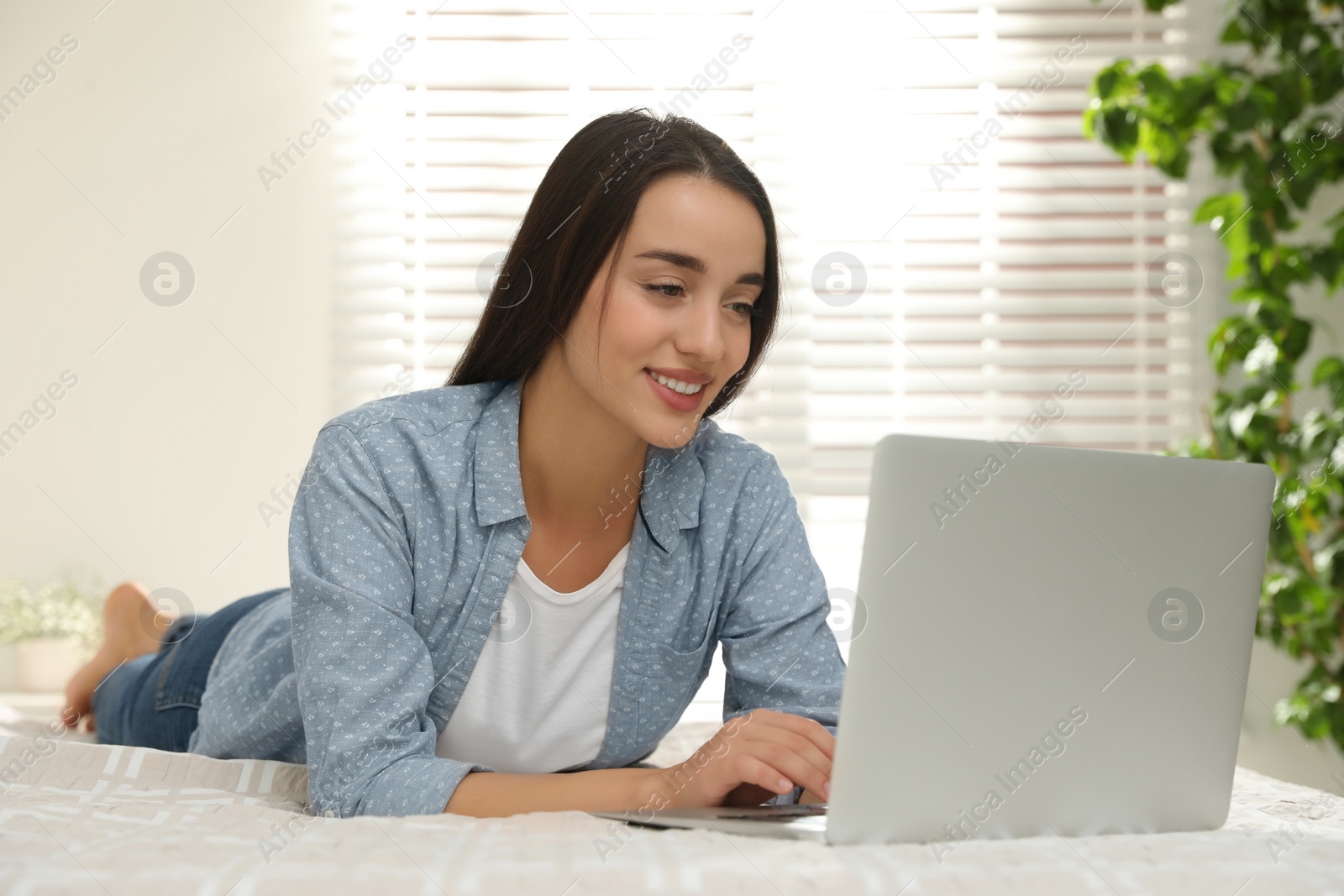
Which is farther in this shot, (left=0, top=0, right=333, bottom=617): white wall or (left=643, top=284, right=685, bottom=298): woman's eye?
(left=0, top=0, right=333, bottom=617): white wall

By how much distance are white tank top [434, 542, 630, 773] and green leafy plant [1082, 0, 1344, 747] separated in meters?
1.42

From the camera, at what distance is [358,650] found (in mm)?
893

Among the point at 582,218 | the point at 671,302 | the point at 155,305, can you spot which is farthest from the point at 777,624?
the point at 155,305

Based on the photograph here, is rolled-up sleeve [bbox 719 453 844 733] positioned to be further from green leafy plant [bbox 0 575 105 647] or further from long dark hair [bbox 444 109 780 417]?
green leafy plant [bbox 0 575 105 647]

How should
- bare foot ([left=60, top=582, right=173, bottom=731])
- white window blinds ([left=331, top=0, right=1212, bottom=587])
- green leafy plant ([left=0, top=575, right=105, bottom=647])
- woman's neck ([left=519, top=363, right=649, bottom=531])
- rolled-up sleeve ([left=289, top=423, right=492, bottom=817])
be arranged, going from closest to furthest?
1. rolled-up sleeve ([left=289, top=423, right=492, bottom=817])
2. woman's neck ([left=519, top=363, right=649, bottom=531])
3. bare foot ([left=60, top=582, right=173, bottom=731])
4. green leafy plant ([left=0, top=575, right=105, bottom=647])
5. white window blinds ([left=331, top=0, right=1212, bottom=587])

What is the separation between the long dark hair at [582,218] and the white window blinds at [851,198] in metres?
1.18

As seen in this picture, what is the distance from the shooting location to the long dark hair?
109 cm

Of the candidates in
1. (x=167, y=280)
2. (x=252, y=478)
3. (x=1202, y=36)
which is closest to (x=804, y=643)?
(x=252, y=478)

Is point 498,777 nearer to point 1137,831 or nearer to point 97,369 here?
point 1137,831

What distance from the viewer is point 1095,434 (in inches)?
97.0

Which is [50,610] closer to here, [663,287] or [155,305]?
[155,305]

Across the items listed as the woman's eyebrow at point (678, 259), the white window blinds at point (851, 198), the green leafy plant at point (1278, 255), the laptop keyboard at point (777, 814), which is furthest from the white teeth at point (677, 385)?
the green leafy plant at point (1278, 255)

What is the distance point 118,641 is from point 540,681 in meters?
1.11

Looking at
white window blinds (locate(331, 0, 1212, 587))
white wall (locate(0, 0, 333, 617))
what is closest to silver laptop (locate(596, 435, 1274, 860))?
white window blinds (locate(331, 0, 1212, 587))
